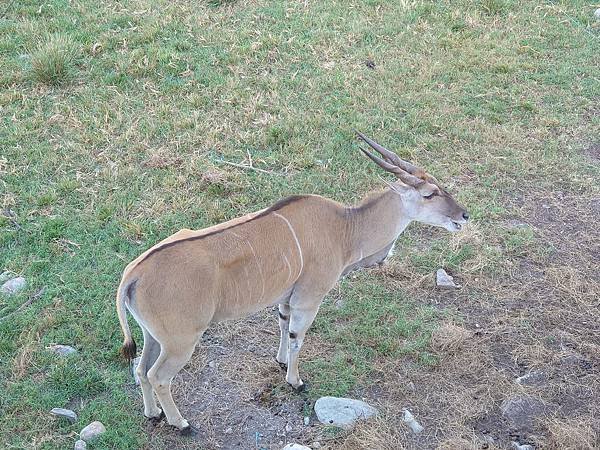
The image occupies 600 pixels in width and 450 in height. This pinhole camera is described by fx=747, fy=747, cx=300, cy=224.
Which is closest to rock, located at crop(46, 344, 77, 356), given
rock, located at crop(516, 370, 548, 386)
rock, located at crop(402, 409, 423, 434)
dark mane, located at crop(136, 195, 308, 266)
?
dark mane, located at crop(136, 195, 308, 266)

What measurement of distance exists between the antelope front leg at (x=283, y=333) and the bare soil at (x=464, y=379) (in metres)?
0.06

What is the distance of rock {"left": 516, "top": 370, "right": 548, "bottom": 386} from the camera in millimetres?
4754

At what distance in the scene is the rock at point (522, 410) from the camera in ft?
14.7

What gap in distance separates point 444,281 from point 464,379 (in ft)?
3.12

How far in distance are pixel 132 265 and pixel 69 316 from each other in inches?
55.2

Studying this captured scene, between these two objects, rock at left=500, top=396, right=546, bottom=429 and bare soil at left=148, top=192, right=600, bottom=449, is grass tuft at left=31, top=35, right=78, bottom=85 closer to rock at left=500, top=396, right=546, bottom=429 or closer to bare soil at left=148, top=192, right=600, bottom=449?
bare soil at left=148, top=192, right=600, bottom=449

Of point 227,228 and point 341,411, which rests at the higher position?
point 227,228

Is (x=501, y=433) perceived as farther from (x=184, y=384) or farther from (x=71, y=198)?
(x=71, y=198)

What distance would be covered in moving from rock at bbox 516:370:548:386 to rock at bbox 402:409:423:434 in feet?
2.54

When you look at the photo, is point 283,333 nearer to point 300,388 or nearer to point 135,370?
point 300,388

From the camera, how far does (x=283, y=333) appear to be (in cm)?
478

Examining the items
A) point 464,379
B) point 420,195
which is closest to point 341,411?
point 464,379

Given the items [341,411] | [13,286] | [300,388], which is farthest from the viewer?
[13,286]

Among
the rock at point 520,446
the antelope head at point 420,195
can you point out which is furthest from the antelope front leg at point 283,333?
the rock at point 520,446
